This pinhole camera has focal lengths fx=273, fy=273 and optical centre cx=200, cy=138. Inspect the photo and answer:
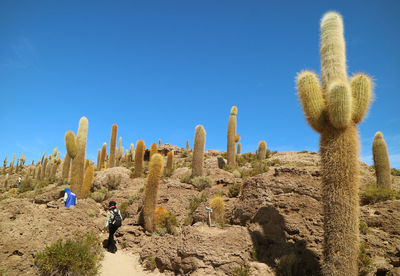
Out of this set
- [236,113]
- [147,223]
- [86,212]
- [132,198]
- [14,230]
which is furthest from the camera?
[236,113]

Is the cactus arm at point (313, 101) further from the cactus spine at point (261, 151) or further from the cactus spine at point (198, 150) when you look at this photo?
the cactus spine at point (261, 151)

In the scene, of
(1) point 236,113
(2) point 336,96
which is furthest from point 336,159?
(1) point 236,113

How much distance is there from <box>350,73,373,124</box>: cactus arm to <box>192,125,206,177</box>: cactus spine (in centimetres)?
1033

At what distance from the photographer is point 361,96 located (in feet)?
20.2

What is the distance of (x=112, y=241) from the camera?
9320mm

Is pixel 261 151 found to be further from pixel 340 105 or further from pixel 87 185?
pixel 340 105

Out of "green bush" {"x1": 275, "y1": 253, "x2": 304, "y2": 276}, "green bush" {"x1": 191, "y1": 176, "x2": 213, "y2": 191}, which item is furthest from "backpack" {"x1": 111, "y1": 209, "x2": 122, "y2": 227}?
"green bush" {"x1": 275, "y1": 253, "x2": 304, "y2": 276}

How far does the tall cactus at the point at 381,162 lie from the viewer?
12538 millimetres

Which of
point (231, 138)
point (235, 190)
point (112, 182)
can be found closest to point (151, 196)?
point (235, 190)

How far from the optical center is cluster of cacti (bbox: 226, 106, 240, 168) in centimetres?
2033

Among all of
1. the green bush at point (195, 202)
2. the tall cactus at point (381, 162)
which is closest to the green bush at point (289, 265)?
the green bush at point (195, 202)

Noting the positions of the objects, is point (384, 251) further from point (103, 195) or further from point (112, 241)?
point (103, 195)

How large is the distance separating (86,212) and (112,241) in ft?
8.47

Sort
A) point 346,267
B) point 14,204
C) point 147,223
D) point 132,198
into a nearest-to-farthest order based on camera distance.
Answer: point 346,267, point 14,204, point 147,223, point 132,198
